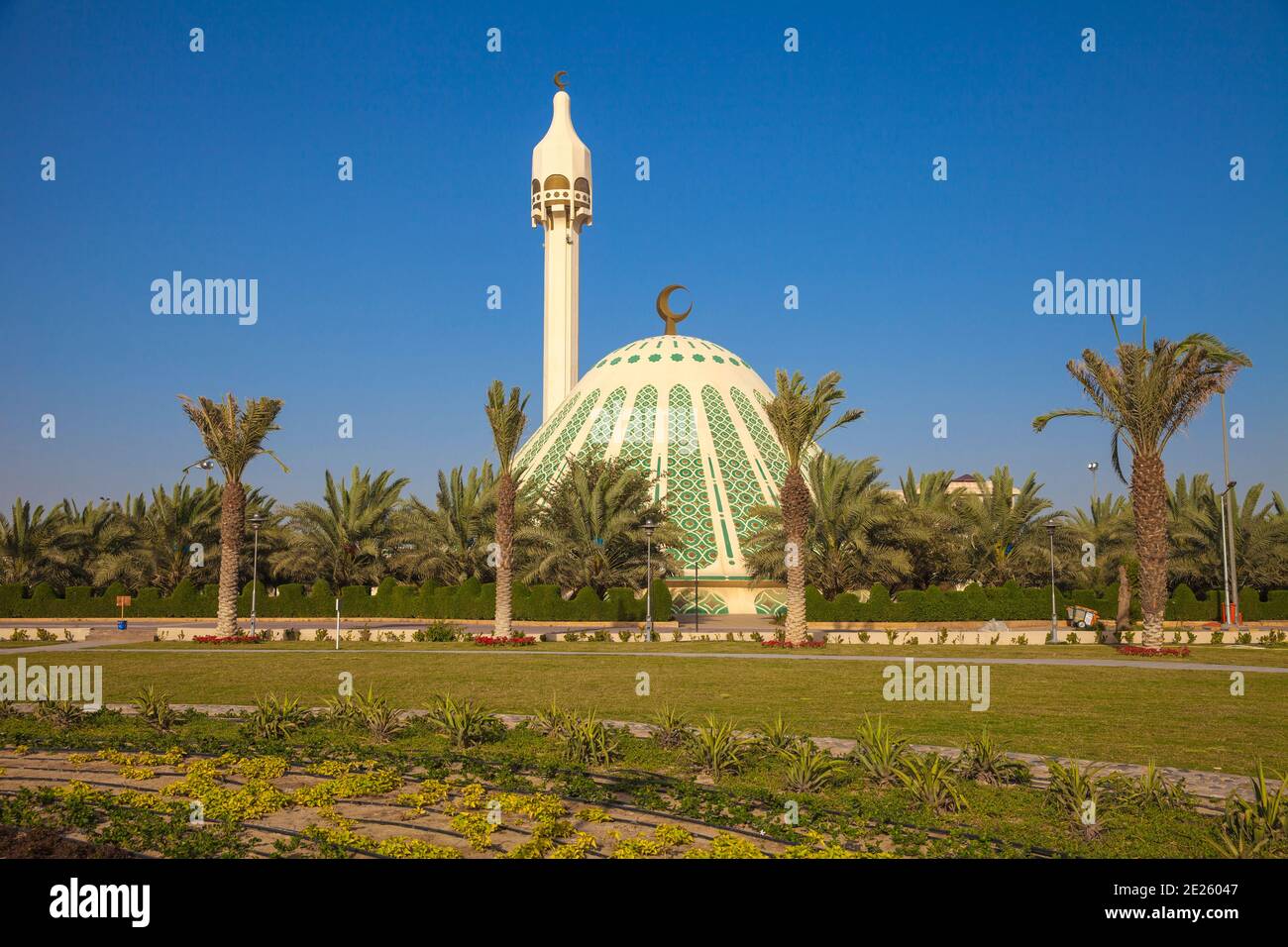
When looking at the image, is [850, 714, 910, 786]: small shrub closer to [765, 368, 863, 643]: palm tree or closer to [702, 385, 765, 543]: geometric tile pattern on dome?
[765, 368, 863, 643]: palm tree

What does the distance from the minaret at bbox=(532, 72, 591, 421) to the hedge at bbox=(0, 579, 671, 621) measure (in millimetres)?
22276

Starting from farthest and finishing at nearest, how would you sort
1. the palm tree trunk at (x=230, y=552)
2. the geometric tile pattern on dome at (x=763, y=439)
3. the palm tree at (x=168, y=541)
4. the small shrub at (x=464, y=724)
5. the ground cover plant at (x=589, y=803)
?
the geometric tile pattern on dome at (x=763, y=439) → the palm tree at (x=168, y=541) → the palm tree trunk at (x=230, y=552) → the small shrub at (x=464, y=724) → the ground cover plant at (x=589, y=803)

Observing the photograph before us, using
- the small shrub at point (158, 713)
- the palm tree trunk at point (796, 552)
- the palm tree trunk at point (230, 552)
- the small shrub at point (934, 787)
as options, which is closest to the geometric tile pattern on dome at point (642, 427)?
the palm tree trunk at point (796, 552)

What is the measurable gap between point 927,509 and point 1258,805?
2573cm

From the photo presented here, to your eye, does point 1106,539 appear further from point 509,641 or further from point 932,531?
point 509,641

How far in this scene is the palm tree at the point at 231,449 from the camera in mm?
24859

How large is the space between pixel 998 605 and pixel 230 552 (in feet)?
74.4

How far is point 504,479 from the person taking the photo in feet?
82.1

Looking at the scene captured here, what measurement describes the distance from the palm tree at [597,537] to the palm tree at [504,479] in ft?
15.5

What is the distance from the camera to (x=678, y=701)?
13.2 meters

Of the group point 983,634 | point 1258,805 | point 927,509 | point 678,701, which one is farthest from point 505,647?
point 1258,805
